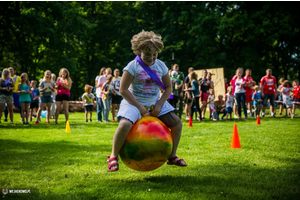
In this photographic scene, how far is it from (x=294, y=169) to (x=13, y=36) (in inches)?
1249

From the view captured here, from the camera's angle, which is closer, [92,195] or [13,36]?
[92,195]

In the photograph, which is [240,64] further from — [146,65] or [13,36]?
[146,65]

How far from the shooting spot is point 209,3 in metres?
33.0

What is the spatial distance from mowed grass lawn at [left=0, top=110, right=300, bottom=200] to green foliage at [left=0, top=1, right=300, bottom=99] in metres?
23.7

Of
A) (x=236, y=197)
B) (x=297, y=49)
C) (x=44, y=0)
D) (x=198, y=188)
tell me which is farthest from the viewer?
(x=297, y=49)

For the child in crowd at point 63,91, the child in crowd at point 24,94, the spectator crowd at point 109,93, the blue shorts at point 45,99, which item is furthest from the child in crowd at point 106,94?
the child in crowd at point 24,94

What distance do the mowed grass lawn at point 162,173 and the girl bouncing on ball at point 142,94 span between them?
49 centimetres

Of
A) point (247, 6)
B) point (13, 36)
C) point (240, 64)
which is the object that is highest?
point (247, 6)

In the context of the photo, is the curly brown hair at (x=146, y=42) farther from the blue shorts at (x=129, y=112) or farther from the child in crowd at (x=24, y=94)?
the child in crowd at (x=24, y=94)

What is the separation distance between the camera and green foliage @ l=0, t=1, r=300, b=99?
2966 centimetres

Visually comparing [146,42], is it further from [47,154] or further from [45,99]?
[45,99]

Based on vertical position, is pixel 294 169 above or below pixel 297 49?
below

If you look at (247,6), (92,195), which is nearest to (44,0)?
(247,6)

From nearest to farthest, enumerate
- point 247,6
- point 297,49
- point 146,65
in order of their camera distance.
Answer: point 146,65 < point 247,6 < point 297,49
